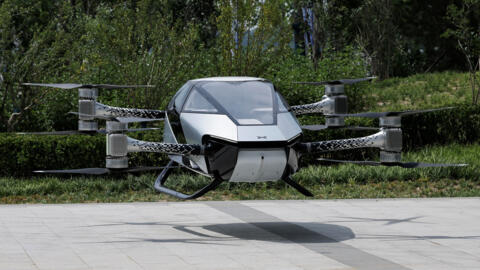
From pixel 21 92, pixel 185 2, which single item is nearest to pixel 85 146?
pixel 21 92

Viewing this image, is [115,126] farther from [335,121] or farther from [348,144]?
[335,121]

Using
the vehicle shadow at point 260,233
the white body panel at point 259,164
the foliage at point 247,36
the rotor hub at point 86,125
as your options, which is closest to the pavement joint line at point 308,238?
the vehicle shadow at point 260,233

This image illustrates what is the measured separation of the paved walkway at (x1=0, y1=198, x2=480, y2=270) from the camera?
8.88 metres

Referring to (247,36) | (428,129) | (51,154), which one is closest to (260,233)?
(51,154)

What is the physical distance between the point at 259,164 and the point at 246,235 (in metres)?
1.69

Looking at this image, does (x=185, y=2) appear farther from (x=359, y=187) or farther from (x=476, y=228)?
(x=476, y=228)

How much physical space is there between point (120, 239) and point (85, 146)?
5.74m

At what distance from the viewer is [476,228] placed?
11500mm

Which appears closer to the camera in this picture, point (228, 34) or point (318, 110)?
point (318, 110)

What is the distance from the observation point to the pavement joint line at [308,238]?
8875 millimetres

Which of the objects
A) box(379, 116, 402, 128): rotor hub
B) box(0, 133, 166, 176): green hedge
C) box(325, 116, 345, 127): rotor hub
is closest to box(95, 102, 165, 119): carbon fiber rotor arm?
box(325, 116, 345, 127): rotor hub

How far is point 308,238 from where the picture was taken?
34.7ft

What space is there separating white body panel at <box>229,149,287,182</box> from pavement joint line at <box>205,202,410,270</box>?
1085 millimetres

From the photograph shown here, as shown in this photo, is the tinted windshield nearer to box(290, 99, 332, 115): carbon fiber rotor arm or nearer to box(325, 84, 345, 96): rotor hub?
box(290, 99, 332, 115): carbon fiber rotor arm
